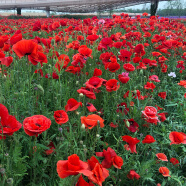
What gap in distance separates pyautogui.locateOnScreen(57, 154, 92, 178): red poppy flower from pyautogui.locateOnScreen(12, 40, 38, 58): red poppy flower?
0.85 m

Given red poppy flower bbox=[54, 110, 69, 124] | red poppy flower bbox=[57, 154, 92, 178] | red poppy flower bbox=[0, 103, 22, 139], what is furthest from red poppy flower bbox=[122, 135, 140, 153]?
red poppy flower bbox=[0, 103, 22, 139]

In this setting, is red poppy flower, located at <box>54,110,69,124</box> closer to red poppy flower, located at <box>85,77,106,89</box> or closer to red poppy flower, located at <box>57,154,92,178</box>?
red poppy flower, located at <box>85,77,106,89</box>

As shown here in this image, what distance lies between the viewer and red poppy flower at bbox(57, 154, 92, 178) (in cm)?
70

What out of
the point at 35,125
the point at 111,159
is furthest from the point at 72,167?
the point at 111,159

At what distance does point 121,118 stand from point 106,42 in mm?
1053

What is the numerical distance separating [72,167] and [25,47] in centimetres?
91

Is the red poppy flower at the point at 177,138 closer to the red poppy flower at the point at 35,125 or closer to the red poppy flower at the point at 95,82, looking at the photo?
the red poppy flower at the point at 95,82

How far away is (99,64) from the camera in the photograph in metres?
2.85

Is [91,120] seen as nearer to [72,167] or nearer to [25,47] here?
[72,167]

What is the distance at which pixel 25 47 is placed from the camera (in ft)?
4.26

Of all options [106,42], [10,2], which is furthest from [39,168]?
[10,2]

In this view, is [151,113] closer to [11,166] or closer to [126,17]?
[11,166]

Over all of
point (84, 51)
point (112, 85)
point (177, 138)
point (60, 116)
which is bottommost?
point (177, 138)

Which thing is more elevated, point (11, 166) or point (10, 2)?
point (10, 2)
